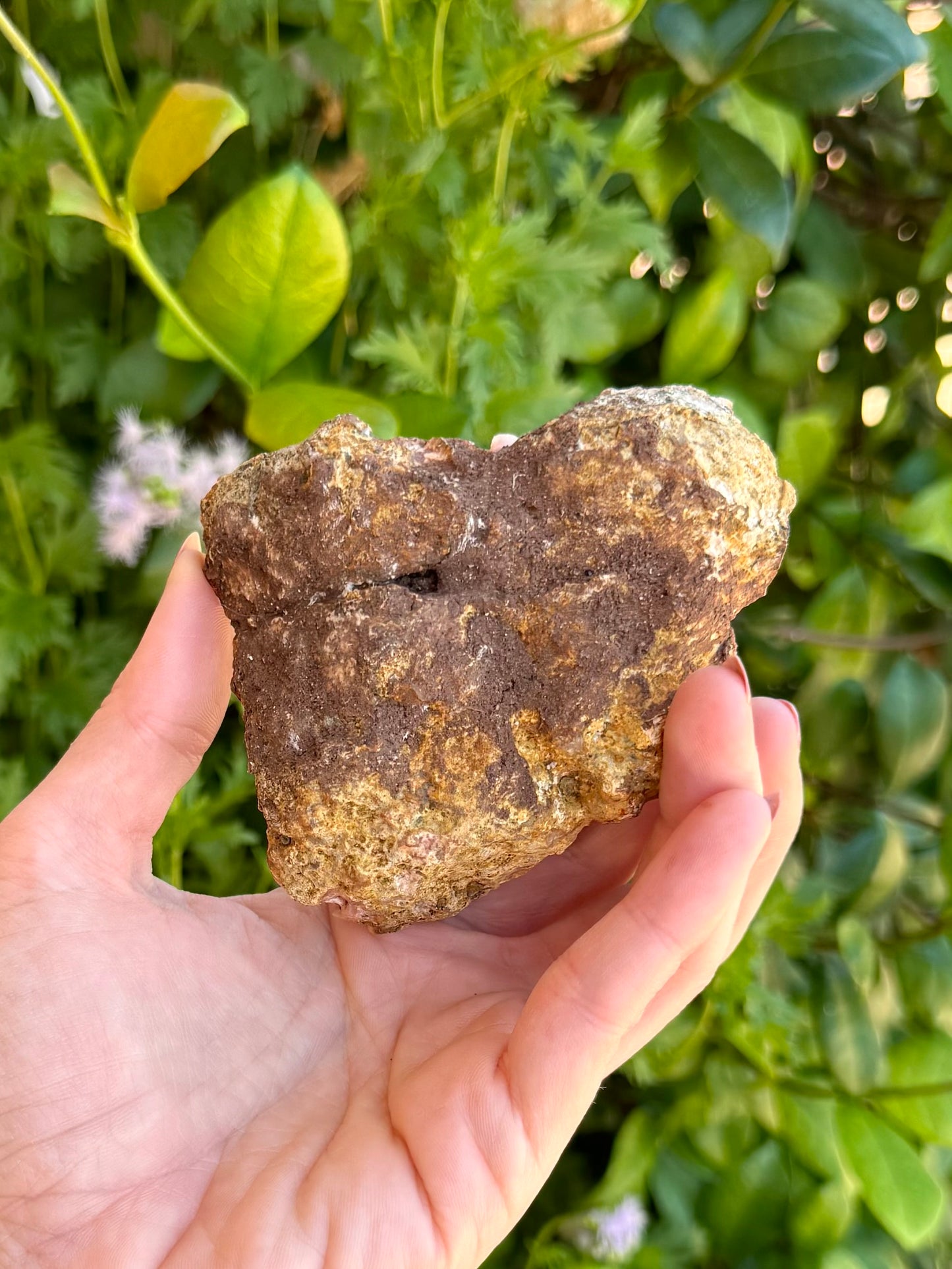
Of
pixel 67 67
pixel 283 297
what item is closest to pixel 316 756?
pixel 283 297

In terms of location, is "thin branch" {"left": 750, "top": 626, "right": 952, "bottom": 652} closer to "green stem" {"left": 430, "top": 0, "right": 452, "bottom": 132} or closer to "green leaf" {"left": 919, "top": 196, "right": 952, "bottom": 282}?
"green leaf" {"left": 919, "top": 196, "right": 952, "bottom": 282}

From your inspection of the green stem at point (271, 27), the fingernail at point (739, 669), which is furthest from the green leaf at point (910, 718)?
the green stem at point (271, 27)

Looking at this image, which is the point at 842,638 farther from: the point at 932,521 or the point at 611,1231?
the point at 611,1231

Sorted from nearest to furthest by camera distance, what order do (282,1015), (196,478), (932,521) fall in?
(282,1015)
(196,478)
(932,521)

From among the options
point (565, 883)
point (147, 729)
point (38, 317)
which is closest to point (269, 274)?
point (38, 317)

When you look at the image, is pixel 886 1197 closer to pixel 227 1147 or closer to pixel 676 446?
pixel 227 1147

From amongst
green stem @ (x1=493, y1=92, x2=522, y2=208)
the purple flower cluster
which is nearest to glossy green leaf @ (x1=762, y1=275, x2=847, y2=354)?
green stem @ (x1=493, y1=92, x2=522, y2=208)

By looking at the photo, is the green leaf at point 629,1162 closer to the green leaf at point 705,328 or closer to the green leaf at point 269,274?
the green leaf at point 705,328
